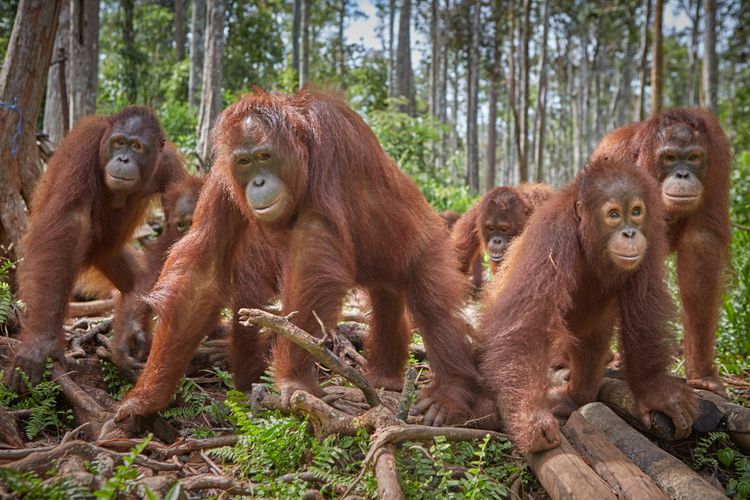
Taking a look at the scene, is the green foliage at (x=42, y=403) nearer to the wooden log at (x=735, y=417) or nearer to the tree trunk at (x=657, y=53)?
the wooden log at (x=735, y=417)

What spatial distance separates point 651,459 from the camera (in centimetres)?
275

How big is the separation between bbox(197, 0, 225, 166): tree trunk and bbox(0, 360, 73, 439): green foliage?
4.95m

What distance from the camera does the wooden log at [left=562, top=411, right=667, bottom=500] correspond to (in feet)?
7.94

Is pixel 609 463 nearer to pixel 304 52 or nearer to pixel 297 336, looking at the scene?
pixel 297 336

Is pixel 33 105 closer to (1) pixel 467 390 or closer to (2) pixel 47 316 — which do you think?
(2) pixel 47 316

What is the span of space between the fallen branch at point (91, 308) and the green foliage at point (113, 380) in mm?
1400

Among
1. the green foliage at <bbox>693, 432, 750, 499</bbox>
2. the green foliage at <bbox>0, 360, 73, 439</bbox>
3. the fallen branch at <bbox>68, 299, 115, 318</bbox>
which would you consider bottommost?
the green foliage at <bbox>693, 432, 750, 499</bbox>

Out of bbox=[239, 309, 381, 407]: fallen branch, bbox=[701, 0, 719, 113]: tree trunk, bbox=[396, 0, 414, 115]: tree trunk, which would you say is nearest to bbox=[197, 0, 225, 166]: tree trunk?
bbox=[239, 309, 381, 407]: fallen branch

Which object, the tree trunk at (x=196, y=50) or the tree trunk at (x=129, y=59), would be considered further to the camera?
the tree trunk at (x=129, y=59)

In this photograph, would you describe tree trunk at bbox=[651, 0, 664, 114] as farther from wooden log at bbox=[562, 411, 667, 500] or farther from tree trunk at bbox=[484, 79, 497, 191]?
tree trunk at bbox=[484, 79, 497, 191]

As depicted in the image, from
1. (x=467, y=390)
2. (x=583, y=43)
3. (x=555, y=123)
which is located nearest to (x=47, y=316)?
(x=467, y=390)

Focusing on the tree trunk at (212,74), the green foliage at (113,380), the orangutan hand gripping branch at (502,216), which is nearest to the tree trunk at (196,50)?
the tree trunk at (212,74)

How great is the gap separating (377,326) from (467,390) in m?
0.74

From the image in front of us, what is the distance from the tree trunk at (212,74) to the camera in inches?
322
